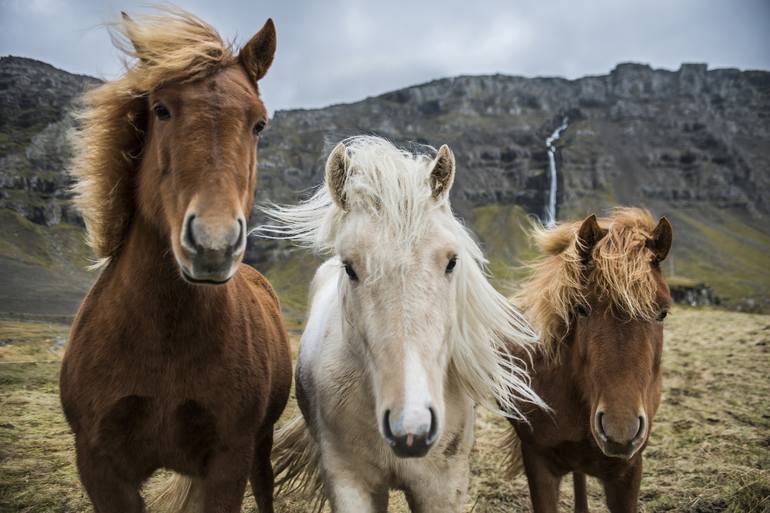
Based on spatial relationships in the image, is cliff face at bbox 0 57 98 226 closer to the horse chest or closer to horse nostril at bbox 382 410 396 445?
the horse chest

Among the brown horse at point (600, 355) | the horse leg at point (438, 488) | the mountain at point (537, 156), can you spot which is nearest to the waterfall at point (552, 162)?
the mountain at point (537, 156)

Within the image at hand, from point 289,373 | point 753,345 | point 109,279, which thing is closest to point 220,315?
point 109,279

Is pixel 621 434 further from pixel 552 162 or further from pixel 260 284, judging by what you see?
pixel 552 162

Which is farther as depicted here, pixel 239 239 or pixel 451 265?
pixel 451 265

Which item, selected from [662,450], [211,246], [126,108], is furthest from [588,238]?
[662,450]

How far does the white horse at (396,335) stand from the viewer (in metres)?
2.05

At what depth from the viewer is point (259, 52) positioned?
8.70 feet

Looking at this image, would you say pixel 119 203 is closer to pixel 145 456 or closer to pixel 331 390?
pixel 145 456

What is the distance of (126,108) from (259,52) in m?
0.76

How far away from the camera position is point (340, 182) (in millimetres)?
2604

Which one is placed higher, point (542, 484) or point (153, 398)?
point (153, 398)

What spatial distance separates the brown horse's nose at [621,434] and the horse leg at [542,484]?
81 centimetres

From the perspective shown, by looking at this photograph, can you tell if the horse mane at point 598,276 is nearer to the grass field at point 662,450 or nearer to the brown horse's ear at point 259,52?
the grass field at point 662,450

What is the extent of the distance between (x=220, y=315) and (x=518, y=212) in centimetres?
11397
